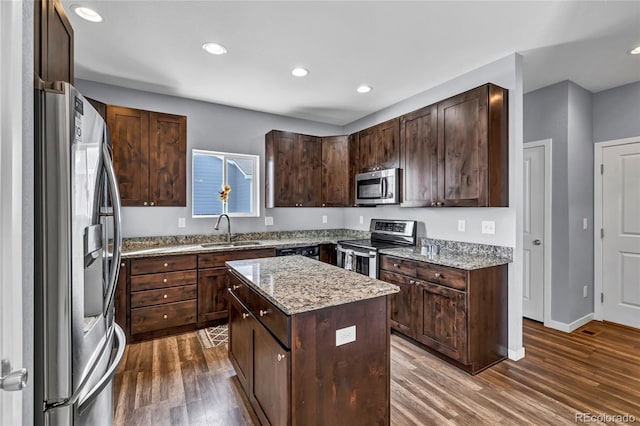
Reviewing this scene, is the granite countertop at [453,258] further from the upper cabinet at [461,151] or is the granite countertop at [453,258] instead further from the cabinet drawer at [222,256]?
the cabinet drawer at [222,256]

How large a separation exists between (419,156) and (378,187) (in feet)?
2.34

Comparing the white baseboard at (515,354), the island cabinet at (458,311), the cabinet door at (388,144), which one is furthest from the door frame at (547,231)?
the cabinet door at (388,144)

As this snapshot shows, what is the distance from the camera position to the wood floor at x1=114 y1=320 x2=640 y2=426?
2.00 meters

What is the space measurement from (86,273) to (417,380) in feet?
7.92

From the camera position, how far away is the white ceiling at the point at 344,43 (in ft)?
6.98

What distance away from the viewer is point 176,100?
12.5 feet

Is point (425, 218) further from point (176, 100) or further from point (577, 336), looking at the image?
point (176, 100)

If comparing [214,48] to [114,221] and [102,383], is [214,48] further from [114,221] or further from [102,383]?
[102,383]

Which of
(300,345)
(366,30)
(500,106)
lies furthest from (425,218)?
(300,345)

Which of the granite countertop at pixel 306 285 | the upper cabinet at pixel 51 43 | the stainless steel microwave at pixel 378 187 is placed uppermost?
the upper cabinet at pixel 51 43

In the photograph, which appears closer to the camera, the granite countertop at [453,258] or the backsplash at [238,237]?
the granite countertop at [453,258]

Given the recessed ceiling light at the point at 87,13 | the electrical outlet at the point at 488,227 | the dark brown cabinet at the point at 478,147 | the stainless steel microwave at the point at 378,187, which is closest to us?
the recessed ceiling light at the point at 87,13

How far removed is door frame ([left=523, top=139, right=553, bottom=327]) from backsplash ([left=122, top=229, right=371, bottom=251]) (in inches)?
88.1

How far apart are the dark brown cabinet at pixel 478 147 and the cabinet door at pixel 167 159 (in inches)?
118
